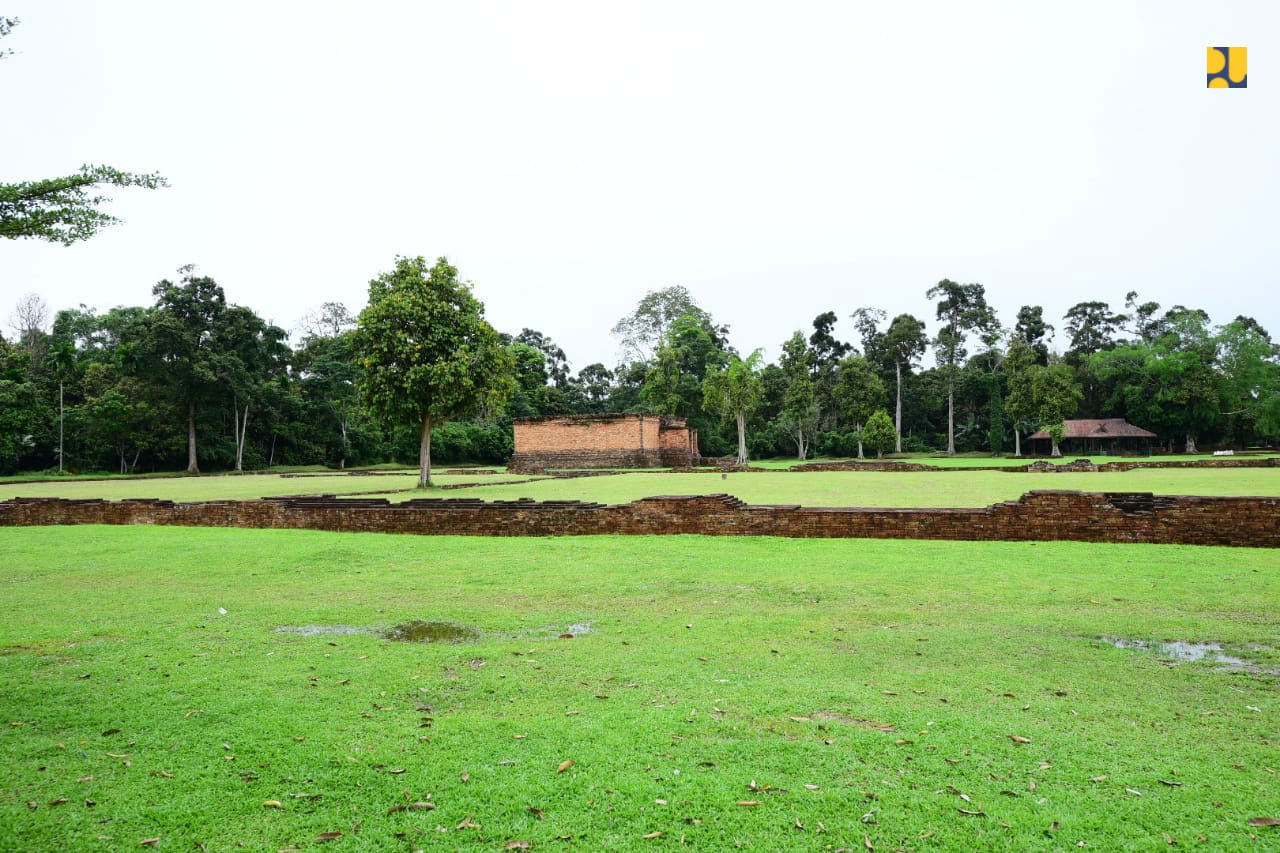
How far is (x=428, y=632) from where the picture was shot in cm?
509

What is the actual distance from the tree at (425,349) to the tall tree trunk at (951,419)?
32989 mm

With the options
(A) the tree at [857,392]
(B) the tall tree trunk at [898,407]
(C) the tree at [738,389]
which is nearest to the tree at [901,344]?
(B) the tall tree trunk at [898,407]

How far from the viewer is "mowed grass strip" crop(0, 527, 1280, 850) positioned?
8.21 feet

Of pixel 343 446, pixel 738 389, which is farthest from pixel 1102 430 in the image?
pixel 343 446

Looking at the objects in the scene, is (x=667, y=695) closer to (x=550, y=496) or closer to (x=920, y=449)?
(x=550, y=496)

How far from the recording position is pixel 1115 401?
4759cm

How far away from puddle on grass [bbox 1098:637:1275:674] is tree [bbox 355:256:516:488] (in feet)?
63.6

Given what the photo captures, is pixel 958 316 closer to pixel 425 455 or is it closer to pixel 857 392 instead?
Result: pixel 857 392

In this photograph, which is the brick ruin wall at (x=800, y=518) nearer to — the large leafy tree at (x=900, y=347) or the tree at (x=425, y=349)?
the tree at (x=425, y=349)

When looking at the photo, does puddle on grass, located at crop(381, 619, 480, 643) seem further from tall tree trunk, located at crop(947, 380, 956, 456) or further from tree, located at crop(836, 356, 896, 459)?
tall tree trunk, located at crop(947, 380, 956, 456)

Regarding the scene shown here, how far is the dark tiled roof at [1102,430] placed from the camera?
45.0 meters

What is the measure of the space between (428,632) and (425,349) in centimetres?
1826

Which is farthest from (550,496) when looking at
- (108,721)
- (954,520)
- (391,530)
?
(108,721)

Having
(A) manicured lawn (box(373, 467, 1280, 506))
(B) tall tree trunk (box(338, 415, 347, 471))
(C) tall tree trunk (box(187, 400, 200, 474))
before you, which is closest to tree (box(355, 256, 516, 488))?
(A) manicured lawn (box(373, 467, 1280, 506))
